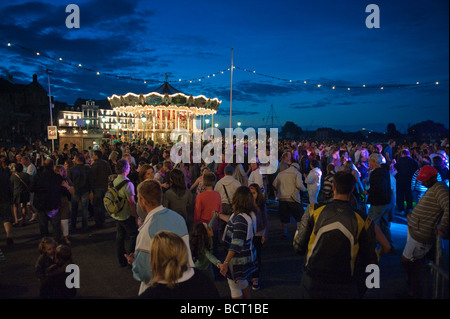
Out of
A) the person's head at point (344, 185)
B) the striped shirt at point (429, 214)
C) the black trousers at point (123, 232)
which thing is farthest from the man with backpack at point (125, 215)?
the striped shirt at point (429, 214)

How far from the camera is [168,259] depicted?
2.04 metres

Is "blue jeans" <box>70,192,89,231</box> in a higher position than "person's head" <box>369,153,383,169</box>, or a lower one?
lower

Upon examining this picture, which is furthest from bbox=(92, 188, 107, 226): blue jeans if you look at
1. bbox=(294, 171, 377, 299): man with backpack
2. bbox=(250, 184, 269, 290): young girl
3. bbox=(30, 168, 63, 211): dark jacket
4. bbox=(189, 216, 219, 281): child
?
bbox=(294, 171, 377, 299): man with backpack

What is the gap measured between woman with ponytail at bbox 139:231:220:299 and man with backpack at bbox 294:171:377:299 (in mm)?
1104

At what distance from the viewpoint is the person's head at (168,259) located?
2.02 metres

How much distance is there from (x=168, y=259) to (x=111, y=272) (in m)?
3.60

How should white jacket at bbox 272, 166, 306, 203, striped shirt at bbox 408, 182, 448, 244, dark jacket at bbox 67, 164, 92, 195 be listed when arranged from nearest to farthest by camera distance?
striped shirt at bbox 408, 182, 448, 244
white jacket at bbox 272, 166, 306, 203
dark jacket at bbox 67, 164, 92, 195

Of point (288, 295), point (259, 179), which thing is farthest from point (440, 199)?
point (259, 179)

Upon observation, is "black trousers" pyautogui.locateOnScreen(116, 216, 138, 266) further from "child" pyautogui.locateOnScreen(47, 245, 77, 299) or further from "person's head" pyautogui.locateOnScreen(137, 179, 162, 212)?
"person's head" pyautogui.locateOnScreen(137, 179, 162, 212)

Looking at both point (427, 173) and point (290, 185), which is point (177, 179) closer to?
point (290, 185)

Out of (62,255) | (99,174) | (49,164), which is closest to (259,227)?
(62,255)

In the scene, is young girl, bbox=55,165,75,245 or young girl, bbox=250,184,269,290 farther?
young girl, bbox=55,165,75,245

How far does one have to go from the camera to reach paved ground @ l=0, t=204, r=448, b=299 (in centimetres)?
435
